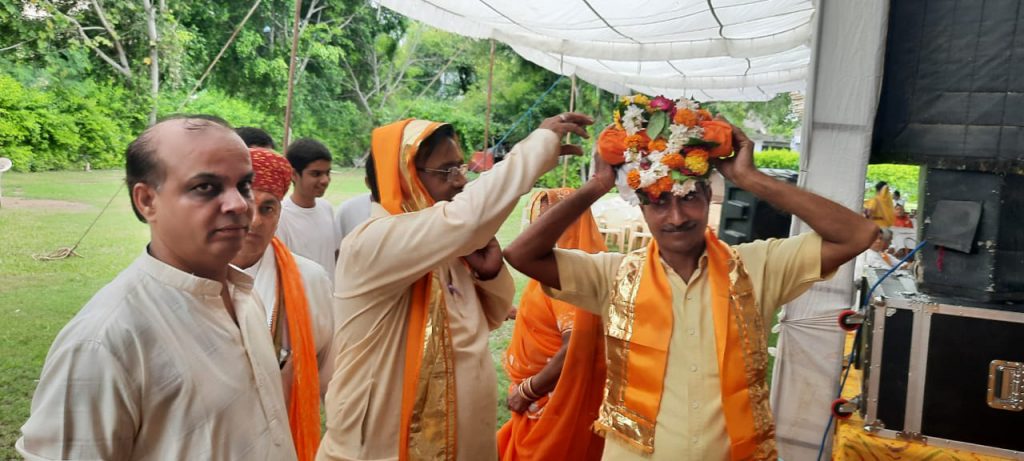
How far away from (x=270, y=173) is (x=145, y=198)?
48.9 inches

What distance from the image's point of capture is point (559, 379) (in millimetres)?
3219

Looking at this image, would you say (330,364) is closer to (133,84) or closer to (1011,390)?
(1011,390)

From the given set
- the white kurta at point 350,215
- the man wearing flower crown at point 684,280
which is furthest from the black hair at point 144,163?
the white kurta at point 350,215

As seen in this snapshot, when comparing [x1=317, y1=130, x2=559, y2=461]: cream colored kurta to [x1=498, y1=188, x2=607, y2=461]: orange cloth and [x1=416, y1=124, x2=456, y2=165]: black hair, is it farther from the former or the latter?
[x1=498, y1=188, x2=607, y2=461]: orange cloth

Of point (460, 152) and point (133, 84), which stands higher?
point (133, 84)

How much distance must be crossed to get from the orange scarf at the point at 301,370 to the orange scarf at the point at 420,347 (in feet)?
1.35

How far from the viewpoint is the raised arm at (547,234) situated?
230 cm

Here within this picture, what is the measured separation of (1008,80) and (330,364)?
2.73 metres

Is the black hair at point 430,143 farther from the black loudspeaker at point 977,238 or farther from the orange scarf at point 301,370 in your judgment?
the black loudspeaker at point 977,238

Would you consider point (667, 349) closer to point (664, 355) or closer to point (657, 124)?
point (664, 355)

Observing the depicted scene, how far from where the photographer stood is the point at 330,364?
2.53 m

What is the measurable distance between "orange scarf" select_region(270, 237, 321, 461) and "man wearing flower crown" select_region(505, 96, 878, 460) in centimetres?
77

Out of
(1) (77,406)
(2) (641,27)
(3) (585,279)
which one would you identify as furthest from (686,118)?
(2) (641,27)

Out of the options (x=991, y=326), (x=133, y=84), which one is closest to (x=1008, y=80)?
(x=991, y=326)
